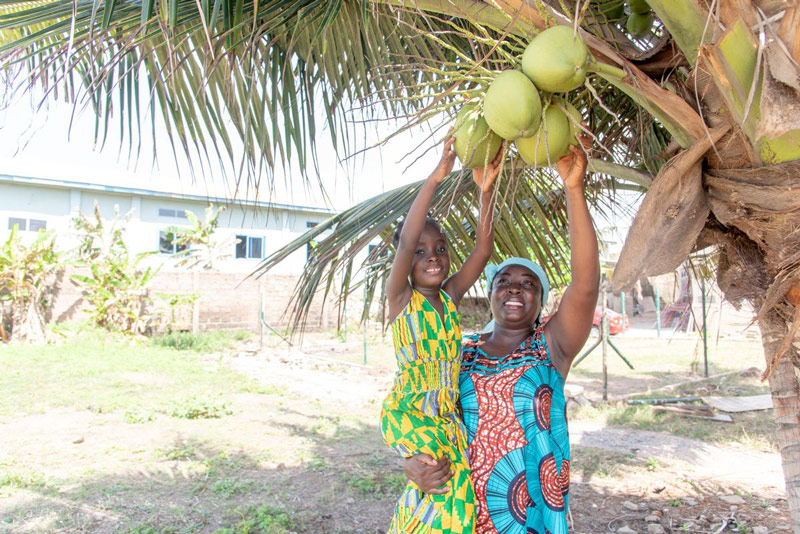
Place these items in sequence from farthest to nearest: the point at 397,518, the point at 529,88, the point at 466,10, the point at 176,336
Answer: the point at 176,336, the point at 397,518, the point at 466,10, the point at 529,88

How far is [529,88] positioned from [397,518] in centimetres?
149

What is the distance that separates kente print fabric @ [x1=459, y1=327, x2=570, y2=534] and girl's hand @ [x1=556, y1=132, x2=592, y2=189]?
24.9 inches

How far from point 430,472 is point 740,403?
21.9 ft

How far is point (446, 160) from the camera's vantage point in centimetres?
162

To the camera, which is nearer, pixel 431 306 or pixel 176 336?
pixel 431 306

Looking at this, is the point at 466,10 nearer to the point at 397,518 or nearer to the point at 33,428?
the point at 397,518

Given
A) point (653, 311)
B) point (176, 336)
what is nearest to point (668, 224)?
point (176, 336)

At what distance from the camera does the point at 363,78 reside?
2.59m

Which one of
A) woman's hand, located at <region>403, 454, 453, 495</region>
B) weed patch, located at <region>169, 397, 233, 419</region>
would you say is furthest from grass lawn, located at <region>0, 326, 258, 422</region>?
woman's hand, located at <region>403, 454, 453, 495</region>

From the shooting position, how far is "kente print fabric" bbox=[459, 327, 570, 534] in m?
1.84

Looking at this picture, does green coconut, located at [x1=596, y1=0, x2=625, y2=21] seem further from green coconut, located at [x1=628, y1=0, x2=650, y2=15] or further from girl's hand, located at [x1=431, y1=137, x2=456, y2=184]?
girl's hand, located at [x1=431, y1=137, x2=456, y2=184]

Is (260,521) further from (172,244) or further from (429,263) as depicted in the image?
(172,244)

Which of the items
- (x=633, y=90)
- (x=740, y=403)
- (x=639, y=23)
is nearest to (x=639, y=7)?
(x=639, y=23)

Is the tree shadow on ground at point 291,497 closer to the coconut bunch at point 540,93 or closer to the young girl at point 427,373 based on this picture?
the young girl at point 427,373
